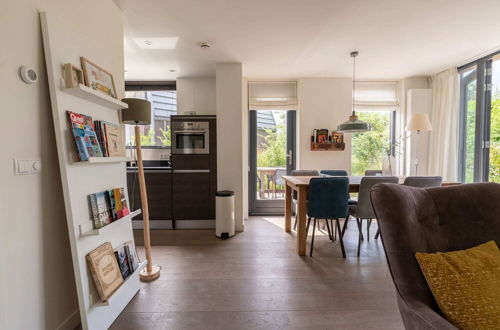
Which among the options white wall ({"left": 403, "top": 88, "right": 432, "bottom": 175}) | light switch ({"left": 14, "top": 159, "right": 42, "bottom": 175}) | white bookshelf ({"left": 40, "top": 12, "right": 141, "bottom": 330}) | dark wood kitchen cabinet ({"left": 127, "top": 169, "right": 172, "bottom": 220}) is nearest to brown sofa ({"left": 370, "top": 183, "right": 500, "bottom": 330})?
white bookshelf ({"left": 40, "top": 12, "right": 141, "bottom": 330})

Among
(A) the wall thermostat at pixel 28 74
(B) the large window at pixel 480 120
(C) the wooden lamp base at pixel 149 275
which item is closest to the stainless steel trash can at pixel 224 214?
(C) the wooden lamp base at pixel 149 275

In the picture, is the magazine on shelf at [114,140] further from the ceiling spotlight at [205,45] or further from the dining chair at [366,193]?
the dining chair at [366,193]

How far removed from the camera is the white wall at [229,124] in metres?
3.44

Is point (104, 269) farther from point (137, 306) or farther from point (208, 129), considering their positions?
point (208, 129)

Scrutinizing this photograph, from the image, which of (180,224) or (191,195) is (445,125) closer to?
(191,195)

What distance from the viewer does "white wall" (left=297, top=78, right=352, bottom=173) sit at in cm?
420

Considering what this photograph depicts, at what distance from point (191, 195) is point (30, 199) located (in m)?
2.37

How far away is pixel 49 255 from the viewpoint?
1372mm

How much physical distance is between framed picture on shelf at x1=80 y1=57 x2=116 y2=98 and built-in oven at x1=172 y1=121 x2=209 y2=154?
163 cm

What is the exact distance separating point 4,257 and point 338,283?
93.3 inches

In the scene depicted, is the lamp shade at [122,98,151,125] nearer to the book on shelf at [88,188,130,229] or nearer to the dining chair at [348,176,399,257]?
the book on shelf at [88,188,130,229]

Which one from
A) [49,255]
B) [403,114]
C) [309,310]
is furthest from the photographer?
[403,114]

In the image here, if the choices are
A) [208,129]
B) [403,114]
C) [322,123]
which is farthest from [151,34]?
[403,114]

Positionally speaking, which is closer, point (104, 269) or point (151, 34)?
point (104, 269)
